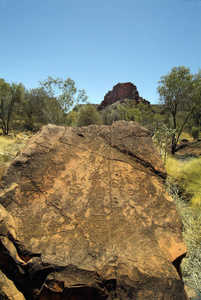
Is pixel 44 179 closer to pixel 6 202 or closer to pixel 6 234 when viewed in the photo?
pixel 6 202

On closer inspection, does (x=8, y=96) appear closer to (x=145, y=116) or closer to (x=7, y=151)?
(x=7, y=151)

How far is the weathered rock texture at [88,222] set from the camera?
157 cm

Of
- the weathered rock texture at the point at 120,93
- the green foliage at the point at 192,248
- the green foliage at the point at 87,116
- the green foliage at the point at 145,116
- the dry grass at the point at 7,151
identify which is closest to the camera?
the green foliage at the point at 192,248

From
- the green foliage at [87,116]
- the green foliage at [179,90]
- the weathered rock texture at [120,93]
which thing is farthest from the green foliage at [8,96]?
the weathered rock texture at [120,93]

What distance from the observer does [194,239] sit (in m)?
3.13

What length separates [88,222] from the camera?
1.92 meters

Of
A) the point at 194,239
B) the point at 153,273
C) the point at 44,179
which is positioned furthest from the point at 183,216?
the point at 44,179

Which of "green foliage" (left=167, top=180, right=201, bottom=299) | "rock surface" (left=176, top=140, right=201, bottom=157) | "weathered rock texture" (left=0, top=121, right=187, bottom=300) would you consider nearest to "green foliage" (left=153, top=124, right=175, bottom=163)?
"green foliage" (left=167, top=180, right=201, bottom=299)

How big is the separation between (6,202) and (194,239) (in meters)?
3.11

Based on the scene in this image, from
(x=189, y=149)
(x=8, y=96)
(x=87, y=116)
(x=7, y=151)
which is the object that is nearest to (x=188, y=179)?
(x=7, y=151)

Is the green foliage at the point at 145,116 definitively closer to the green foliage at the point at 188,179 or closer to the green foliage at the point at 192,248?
the green foliage at the point at 188,179

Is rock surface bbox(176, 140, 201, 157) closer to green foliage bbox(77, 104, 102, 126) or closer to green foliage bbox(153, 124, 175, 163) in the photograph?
green foliage bbox(153, 124, 175, 163)

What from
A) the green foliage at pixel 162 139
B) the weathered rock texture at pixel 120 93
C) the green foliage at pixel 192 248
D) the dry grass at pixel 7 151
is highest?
the weathered rock texture at pixel 120 93

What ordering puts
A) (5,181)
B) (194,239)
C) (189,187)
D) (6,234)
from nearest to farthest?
1. (6,234)
2. (5,181)
3. (194,239)
4. (189,187)
